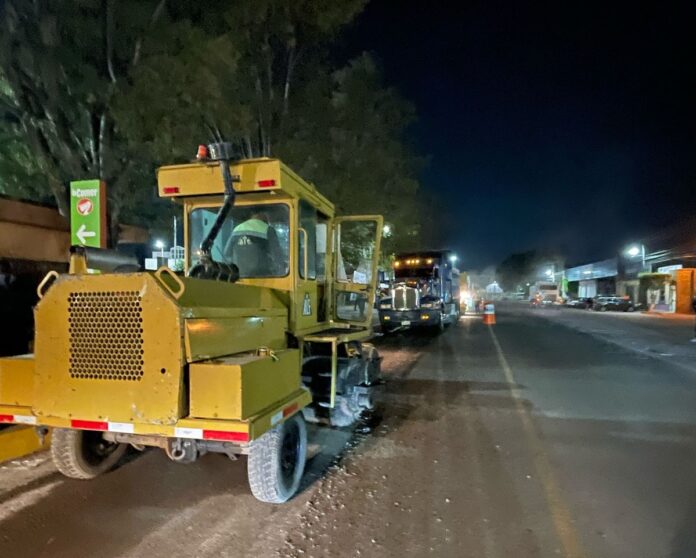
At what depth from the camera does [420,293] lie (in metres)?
22.5

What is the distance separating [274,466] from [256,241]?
2.31 metres

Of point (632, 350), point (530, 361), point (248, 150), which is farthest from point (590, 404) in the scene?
point (248, 150)

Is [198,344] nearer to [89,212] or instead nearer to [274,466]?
[274,466]

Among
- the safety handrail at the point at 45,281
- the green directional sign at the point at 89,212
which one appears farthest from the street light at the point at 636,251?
the safety handrail at the point at 45,281

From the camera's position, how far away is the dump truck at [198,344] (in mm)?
3945

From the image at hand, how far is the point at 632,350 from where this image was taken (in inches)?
632

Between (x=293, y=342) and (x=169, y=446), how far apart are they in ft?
5.83

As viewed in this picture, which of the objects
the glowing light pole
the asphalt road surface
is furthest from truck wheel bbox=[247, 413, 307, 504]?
the glowing light pole

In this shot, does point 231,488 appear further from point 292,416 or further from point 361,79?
point 361,79

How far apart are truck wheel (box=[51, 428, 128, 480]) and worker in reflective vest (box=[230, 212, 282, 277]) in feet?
7.09

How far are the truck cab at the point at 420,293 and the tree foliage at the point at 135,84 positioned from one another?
280 inches

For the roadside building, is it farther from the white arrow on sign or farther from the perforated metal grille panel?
the perforated metal grille panel

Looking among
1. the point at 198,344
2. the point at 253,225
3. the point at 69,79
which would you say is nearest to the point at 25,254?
the point at 69,79

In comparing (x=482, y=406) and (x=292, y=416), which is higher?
(x=292, y=416)
